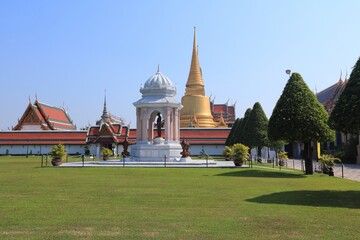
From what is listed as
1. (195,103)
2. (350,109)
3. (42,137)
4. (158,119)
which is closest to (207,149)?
(195,103)

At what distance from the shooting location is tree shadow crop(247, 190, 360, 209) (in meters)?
12.0

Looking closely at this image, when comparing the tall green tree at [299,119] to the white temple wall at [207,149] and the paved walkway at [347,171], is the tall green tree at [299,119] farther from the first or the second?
the white temple wall at [207,149]

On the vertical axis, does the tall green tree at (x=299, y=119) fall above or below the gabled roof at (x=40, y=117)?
below

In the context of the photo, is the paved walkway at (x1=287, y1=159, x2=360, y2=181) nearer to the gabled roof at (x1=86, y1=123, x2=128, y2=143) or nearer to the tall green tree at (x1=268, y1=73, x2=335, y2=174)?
the tall green tree at (x1=268, y1=73, x2=335, y2=174)

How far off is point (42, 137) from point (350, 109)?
60491 mm

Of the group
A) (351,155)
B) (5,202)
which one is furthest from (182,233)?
(351,155)

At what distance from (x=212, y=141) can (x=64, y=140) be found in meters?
24.9

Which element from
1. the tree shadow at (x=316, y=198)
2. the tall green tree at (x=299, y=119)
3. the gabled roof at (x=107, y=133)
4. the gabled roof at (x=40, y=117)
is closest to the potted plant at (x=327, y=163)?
the tall green tree at (x=299, y=119)

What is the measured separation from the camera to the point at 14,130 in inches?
2844

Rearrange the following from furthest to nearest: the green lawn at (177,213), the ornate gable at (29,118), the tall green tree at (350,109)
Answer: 1. the ornate gable at (29,118)
2. the tall green tree at (350,109)
3. the green lawn at (177,213)

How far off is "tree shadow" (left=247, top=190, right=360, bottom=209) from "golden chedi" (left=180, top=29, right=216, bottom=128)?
6346 centimetres

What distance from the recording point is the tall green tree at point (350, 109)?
47.7 feet

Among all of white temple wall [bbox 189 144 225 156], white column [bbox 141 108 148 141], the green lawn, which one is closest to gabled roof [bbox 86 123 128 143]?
white temple wall [bbox 189 144 225 156]

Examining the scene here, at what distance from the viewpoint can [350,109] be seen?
48.2 ft
